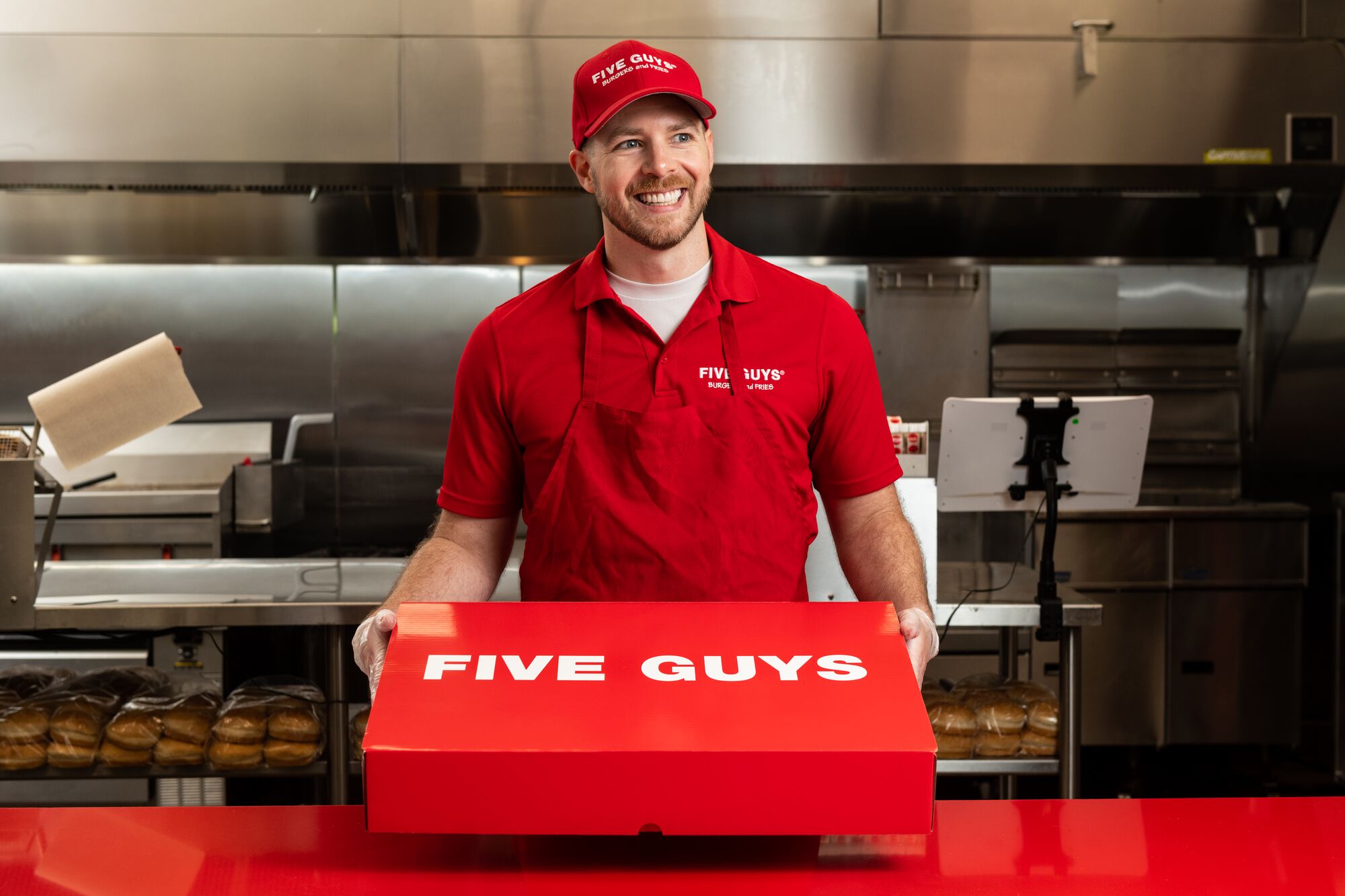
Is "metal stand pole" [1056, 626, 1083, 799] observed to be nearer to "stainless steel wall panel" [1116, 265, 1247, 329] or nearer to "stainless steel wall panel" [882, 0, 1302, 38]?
"stainless steel wall panel" [882, 0, 1302, 38]

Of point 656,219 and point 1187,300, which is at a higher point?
point 1187,300

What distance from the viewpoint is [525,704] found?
37.8 inches

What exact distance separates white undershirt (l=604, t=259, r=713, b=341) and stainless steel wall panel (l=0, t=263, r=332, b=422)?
3713 millimetres

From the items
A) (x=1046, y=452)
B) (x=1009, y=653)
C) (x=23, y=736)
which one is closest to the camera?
→ (x=23, y=736)

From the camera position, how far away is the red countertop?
2.97ft

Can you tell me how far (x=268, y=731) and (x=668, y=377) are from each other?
1.56m

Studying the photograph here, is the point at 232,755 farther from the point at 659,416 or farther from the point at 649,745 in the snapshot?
the point at 649,745

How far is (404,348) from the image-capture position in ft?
16.5

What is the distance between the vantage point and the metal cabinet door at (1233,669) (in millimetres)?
4547

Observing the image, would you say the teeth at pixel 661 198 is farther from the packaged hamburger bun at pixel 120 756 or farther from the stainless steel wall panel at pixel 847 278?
the stainless steel wall panel at pixel 847 278

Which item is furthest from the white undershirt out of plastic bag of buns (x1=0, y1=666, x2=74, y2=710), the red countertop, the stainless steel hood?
the stainless steel hood

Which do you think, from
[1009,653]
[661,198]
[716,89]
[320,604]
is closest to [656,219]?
[661,198]

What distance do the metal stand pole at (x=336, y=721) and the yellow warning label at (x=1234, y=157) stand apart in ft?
11.3

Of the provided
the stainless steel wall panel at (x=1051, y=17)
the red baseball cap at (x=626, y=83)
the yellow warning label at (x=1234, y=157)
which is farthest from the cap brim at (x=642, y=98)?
the yellow warning label at (x=1234, y=157)
